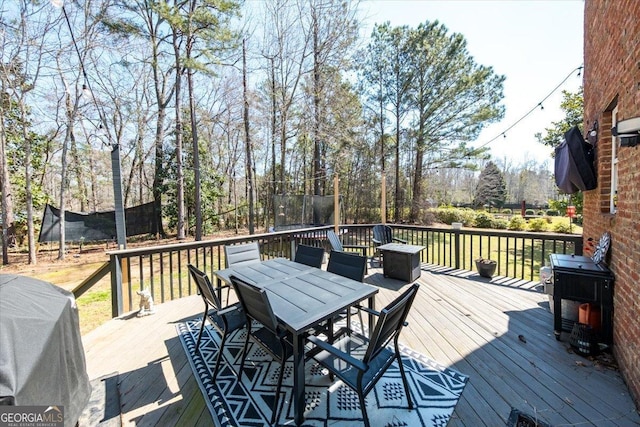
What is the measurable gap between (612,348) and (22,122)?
11732 millimetres

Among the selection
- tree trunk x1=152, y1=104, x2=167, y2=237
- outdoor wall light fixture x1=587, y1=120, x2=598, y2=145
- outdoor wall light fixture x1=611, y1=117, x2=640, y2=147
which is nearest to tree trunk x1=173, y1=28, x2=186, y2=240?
tree trunk x1=152, y1=104, x2=167, y2=237

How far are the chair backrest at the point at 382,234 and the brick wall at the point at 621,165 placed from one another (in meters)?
2.80

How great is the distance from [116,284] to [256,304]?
226cm

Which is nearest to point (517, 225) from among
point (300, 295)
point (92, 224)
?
point (300, 295)

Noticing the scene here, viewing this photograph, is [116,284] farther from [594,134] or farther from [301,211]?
[594,134]

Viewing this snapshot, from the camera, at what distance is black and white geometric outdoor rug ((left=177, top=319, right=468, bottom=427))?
5.15 feet

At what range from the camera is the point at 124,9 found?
7.67 metres

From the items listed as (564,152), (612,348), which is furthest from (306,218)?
(612,348)

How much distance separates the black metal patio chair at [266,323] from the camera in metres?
1.56

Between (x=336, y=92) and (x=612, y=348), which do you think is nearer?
(x=612, y=348)

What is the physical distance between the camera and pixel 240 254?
9.98 feet

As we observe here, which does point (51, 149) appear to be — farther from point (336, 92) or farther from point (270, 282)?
point (270, 282)

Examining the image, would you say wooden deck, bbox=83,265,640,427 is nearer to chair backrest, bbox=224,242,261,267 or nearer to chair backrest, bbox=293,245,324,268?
chair backrest, bbox=224,242,261,267

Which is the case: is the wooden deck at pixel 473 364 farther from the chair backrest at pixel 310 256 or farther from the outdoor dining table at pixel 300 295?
the chair backrest at pixel 310 256
